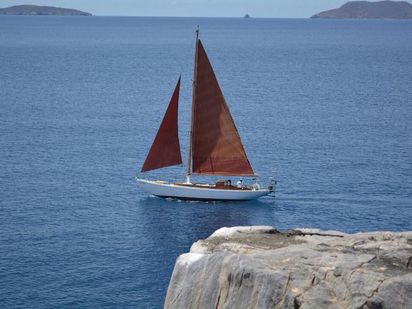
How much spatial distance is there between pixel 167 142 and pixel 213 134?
4863mm

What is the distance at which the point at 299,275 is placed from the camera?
103ft

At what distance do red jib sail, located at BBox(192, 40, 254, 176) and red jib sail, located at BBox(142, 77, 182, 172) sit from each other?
197 centimetres

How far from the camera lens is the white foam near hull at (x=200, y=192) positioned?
3487 inches

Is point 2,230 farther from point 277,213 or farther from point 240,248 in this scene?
point 240,248

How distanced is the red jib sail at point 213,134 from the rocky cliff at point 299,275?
57568mm

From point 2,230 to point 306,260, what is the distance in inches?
1908

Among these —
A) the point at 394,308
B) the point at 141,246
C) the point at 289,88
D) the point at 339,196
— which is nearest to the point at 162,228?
the point at 141,246

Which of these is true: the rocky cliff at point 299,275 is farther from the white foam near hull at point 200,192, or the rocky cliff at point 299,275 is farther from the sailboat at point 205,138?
the sailboat at point 205,138

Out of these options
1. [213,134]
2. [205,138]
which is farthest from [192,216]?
[213,134]

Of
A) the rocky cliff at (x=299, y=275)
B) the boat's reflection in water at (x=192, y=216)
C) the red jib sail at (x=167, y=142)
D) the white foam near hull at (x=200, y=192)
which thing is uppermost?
the rocky cliff at (x=299, y=275)

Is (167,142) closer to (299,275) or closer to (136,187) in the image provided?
(136,187)

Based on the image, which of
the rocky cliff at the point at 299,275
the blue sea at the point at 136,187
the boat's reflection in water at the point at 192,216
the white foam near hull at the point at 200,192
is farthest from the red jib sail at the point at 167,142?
the rocky cliff at the point at 299,275

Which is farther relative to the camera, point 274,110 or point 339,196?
point 274,110

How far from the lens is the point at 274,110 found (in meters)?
144
